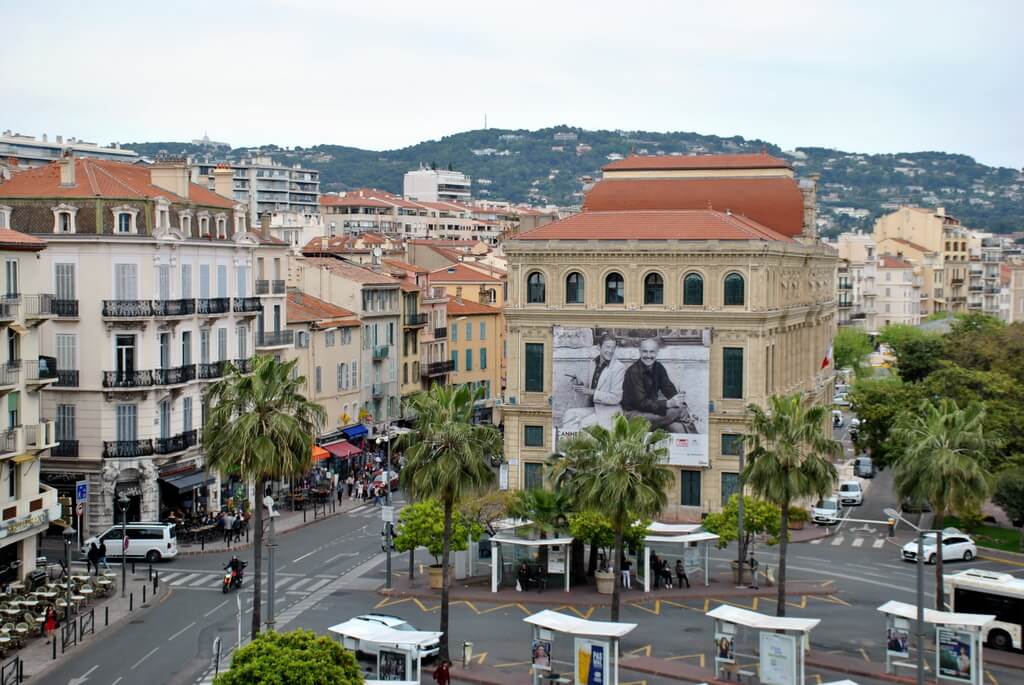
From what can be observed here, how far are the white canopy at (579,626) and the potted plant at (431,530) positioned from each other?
1286 centimetres

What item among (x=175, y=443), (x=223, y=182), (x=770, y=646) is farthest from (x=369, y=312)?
(x=770, y=646)

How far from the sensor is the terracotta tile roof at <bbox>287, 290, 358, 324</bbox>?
9425cm

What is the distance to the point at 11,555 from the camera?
58.6 m

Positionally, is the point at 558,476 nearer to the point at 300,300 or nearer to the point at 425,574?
the point at 425,574

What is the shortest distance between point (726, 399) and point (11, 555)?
39420 millimetres

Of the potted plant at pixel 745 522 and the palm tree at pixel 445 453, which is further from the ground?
the palm tree at pixel 445 453

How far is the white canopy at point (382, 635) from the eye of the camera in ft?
148

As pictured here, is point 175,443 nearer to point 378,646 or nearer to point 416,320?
point 378,646

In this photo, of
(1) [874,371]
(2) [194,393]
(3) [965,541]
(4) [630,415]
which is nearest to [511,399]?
(4) [630,415]

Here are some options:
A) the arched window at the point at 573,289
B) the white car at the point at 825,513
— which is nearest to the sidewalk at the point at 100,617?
the arched window at the point at 573,289

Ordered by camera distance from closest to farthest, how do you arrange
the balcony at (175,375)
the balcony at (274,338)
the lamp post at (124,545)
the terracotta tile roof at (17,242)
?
the terracotta tile roof at (17,242) < the lamp post at (124,545) < the balcony at (175,375) < the balcony at (274,338)

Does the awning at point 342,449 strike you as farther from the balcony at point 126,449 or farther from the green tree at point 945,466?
the green tree at point 945,466

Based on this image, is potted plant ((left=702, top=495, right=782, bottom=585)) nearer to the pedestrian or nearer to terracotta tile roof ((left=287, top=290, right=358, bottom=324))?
the pedestrian

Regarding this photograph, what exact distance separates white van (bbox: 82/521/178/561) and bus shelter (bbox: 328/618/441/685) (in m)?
22.4
